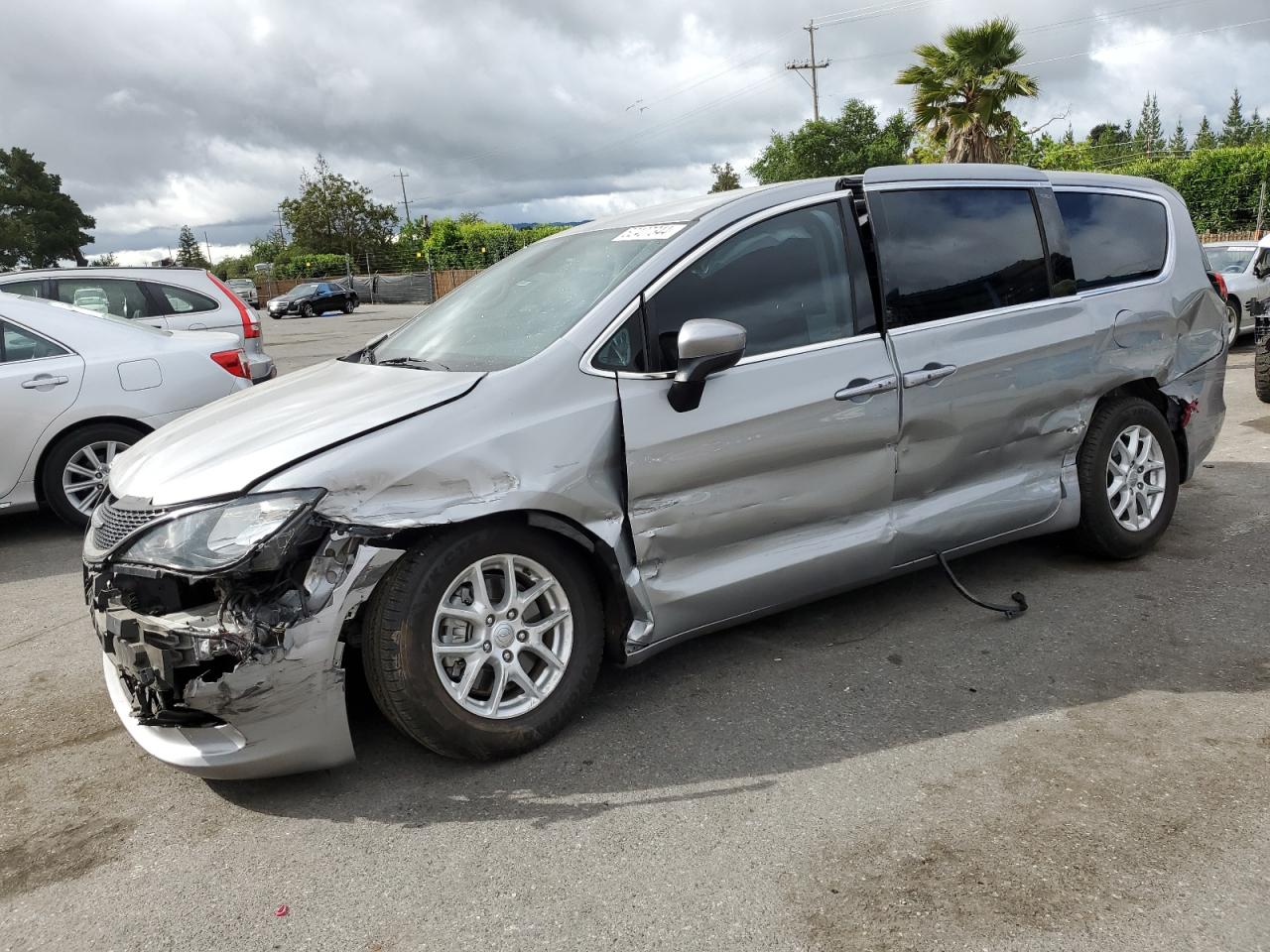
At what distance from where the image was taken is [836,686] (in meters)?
3.60

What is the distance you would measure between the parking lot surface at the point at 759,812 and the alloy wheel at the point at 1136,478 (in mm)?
584

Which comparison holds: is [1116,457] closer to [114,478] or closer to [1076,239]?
[1076,239]

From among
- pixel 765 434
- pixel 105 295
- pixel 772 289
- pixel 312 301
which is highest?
pixel 312 301

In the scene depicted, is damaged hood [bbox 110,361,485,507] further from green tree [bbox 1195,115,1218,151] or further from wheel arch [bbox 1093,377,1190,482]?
green tree [bbox 1195,115,1218,151]

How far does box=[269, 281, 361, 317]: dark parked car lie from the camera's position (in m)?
41.4

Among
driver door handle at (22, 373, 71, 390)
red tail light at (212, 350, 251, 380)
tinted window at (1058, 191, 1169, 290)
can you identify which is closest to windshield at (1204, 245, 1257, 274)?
tinted window at (1058, 191, 1169, 290)

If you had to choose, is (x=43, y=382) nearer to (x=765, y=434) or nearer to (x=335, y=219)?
(x=765, y=434)

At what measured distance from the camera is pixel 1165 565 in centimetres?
475

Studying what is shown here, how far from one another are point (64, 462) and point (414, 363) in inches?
154

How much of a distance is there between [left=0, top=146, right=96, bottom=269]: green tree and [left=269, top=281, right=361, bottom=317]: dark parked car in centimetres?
4258

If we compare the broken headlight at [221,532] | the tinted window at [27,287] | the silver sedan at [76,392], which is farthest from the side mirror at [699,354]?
the tinted window at [27,287]

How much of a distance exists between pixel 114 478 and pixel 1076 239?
163 inches

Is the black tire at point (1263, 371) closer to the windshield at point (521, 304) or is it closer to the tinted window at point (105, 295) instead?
the windshield at point (521, 304)

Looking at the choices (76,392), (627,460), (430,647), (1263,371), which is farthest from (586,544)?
(1263,371)
